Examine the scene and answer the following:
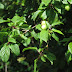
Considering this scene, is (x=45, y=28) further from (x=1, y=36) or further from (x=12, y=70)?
(x=12, y=70)

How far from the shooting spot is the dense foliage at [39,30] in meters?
1.14

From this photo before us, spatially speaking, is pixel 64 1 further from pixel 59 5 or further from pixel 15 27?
pixel 15 27

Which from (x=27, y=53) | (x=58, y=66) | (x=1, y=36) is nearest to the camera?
(x=1, y=36)

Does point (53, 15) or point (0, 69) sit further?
point (0, 69)

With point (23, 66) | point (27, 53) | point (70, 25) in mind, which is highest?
point (70, 25)

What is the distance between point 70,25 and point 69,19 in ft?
0.25

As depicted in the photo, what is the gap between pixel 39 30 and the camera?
1573mm

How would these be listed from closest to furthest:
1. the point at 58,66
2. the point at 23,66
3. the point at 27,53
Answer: the point at 58,66 < the point at 27,53 < the point at 23,66

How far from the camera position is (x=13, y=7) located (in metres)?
1.70

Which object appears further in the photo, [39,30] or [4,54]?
[39,30]

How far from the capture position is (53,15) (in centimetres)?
118

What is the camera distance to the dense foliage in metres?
1.14

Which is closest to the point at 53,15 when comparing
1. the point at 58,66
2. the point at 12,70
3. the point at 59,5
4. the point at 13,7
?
the point at 59,5

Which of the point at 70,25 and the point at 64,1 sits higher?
the point at 64,1
